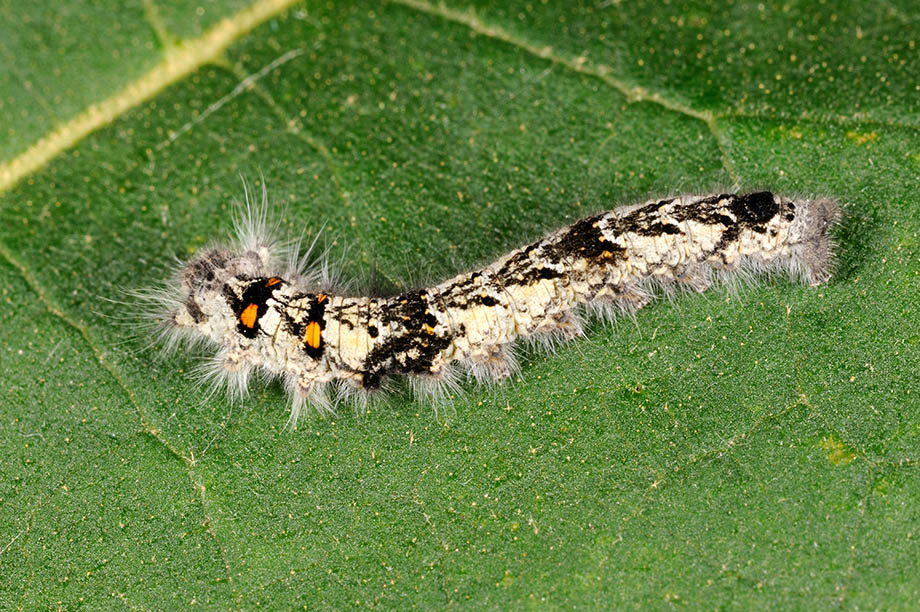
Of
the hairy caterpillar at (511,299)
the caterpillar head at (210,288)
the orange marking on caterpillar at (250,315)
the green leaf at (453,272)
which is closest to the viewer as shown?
the green leaf at (453,272)

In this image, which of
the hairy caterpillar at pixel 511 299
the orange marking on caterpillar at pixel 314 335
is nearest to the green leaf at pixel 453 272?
the hairy caterpillar at pixel 511 299

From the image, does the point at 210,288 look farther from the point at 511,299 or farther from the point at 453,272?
the point at 511,299

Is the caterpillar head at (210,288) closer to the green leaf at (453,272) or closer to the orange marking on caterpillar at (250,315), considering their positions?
the orange marking on caterpillar at (250,315)

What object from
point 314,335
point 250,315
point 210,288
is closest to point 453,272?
point 314,335

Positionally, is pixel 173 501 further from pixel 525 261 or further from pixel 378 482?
pixel 525 261

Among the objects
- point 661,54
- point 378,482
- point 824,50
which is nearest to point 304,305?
point 378,482

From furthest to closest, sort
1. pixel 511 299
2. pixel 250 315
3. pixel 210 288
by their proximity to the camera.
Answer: pixel 210 288
pixel 250 315
pixel 511 299
